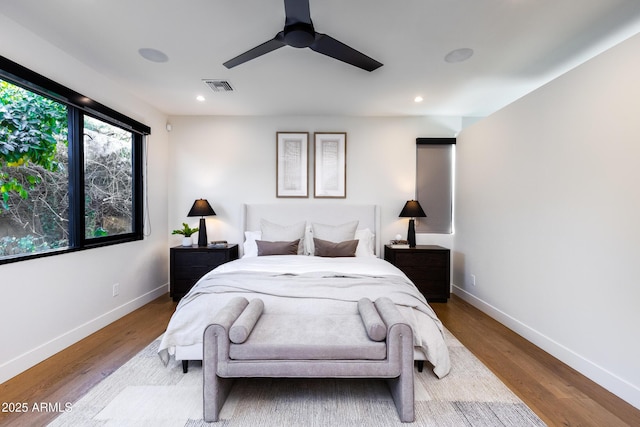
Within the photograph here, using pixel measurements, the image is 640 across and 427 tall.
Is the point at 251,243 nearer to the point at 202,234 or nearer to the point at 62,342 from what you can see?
the point at 202,234

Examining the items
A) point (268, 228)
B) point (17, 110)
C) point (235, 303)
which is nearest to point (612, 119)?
point (235, 303)

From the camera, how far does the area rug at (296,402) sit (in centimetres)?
163

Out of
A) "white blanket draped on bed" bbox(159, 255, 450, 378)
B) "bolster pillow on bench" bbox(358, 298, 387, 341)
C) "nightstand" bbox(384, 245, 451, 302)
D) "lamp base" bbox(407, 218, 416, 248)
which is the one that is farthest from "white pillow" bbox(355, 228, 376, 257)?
"bolster pillow on bench" bbox(358, 298, 387, 341)

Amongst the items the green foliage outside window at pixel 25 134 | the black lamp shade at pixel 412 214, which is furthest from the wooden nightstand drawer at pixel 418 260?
the green foliage outside window at pixel 25 134

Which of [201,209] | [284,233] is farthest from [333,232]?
[201,209]

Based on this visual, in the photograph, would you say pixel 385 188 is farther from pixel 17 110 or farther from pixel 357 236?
pixel 17 110

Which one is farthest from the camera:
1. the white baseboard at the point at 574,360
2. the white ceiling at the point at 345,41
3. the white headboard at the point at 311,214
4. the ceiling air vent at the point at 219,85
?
the white headboard at the point at 311,214

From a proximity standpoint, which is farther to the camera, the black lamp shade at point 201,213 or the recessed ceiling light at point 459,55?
the black lamp shade at point 201,213

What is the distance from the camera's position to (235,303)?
1.93m

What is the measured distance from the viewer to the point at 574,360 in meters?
2.18

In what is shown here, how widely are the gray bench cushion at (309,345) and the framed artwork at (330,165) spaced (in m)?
2.61

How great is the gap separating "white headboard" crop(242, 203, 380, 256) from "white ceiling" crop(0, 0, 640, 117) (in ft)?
4.86

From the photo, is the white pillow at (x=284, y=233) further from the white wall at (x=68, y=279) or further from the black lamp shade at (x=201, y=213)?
the white wall at (x=68, y=279)

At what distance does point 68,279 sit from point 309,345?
2407mm
